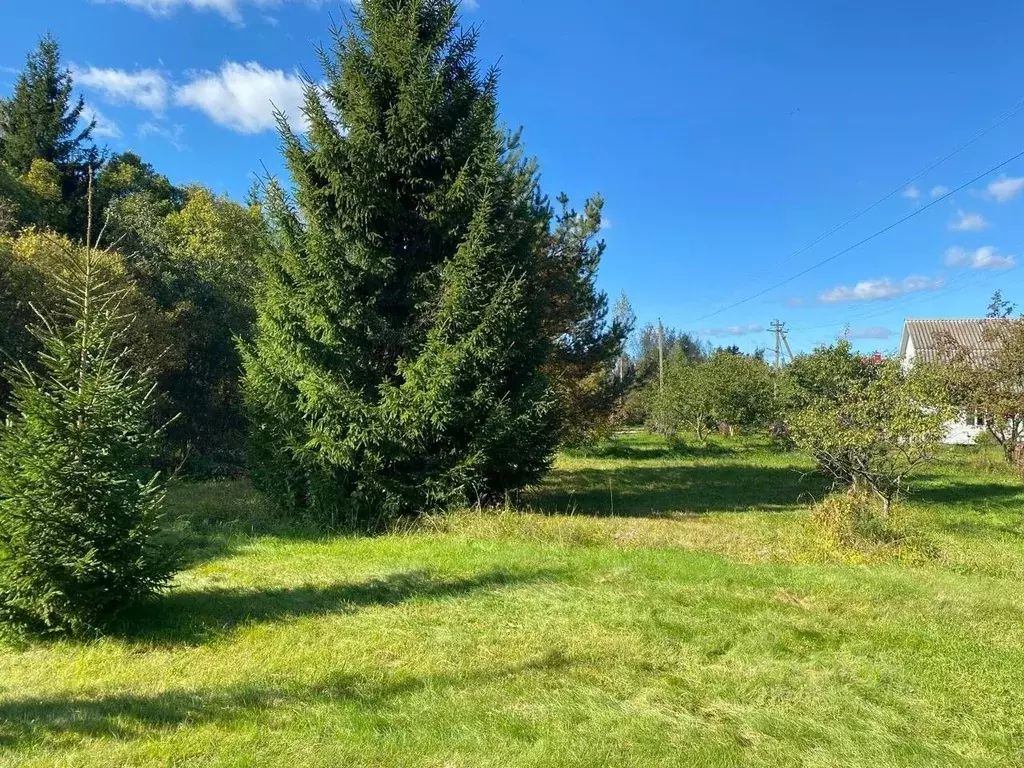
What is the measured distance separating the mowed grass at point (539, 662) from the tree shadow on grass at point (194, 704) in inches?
0.7

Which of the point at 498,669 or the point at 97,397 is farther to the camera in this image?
the point at 97,397

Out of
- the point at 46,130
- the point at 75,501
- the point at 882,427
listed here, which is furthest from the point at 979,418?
the point at 46,130

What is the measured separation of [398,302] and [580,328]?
7.89 meters

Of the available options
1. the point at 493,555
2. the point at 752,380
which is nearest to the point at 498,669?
the point at 493,555

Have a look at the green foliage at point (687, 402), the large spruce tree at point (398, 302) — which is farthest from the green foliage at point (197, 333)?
the green foliage at point (687, 402)

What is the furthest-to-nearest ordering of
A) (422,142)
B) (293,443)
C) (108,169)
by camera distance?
1. (108,169)
2. (422,142)
3. (293,443)

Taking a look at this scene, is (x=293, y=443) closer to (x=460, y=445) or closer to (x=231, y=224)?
(x=460, y=445)

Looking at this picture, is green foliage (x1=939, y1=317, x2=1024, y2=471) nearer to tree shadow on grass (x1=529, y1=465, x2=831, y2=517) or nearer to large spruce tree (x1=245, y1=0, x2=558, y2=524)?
tree shadow on grass (x1=529, y1=465, x2=831, y2=517)

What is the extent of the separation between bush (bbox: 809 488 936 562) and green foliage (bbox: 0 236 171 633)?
7961 millimetres

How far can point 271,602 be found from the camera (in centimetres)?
606

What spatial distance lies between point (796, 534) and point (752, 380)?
69.7ft

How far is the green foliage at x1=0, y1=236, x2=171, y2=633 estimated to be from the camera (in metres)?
4.81

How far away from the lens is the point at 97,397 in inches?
203

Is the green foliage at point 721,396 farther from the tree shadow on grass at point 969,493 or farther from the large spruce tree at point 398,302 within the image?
the large spruce tree at point 398,302
